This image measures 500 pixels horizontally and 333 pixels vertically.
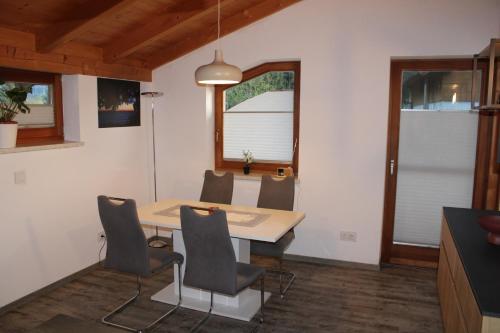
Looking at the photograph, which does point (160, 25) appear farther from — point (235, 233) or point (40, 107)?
point (235, 233)

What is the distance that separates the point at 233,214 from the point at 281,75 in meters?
1.96

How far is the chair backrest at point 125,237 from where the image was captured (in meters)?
3.08

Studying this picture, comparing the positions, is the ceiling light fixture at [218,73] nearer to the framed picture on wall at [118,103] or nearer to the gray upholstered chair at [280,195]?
the gray upholstered chair at [280,195]

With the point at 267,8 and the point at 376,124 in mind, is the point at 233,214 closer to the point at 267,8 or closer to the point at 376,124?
the point at 376,124

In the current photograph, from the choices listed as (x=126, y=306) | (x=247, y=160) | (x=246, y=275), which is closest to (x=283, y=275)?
(x=246, y=275)

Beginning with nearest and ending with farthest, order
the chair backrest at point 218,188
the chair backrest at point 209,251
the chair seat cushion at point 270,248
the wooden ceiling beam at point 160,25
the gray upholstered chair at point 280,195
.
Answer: the chair backrest at point 209,251 < the chair seat cushion at point 270,248 < the wooden ceiling beam at point 160,25 < the gray upholstered chair at point 280,195 < the chair backrest at point 218,188

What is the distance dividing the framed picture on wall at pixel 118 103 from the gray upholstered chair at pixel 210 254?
209cm

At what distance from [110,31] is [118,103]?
908 mm

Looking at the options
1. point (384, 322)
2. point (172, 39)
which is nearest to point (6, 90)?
point (172, 39)

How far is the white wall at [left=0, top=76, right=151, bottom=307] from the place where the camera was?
356 cm

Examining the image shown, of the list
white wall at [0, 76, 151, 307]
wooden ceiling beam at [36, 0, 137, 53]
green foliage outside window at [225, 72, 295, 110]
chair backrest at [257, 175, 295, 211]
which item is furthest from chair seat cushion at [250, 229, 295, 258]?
wooden ceiling beam at [36, 0, 137, 53]

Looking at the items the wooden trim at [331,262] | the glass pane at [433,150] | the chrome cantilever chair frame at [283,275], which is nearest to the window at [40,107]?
the chrome cantilever chair frame at [283,275]

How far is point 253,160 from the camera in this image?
513cm

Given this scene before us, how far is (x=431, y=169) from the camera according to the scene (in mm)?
4438
